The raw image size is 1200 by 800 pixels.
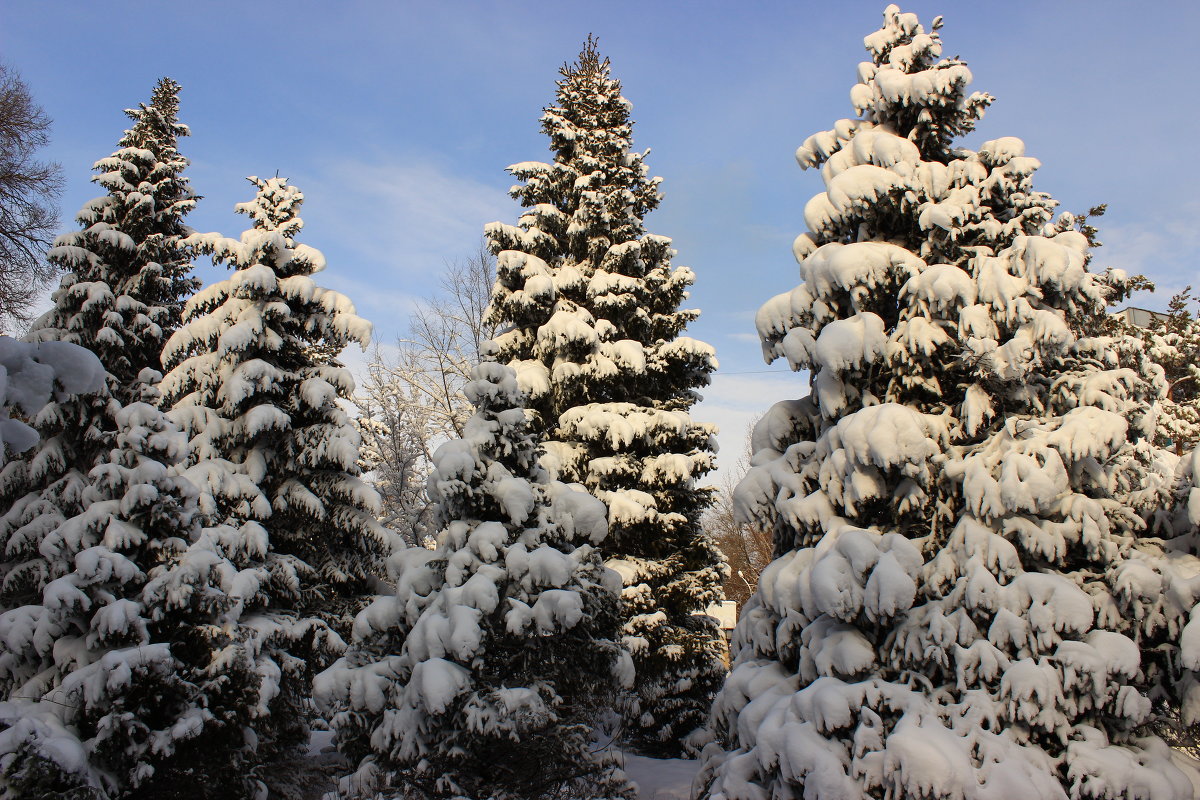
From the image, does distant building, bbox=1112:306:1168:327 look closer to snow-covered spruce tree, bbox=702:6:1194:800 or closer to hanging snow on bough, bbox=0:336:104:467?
snow-covered spruce tree, bbox=702:6:1194:800

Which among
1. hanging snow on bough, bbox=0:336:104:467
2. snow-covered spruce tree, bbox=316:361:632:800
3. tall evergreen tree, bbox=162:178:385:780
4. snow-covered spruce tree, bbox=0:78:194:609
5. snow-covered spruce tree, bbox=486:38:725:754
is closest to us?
hanging snow on bough, bbox=0:336:104:467

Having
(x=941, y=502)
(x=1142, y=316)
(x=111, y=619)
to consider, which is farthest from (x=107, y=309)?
(x=1142, y=316)

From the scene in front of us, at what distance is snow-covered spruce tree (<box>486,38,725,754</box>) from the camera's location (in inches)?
468

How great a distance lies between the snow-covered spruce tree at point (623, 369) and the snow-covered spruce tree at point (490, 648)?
4.53m

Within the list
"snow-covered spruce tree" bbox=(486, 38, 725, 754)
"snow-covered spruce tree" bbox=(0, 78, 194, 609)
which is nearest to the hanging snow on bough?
"snow-covered spruce tree" bbox=(0, 78, 194, 609)

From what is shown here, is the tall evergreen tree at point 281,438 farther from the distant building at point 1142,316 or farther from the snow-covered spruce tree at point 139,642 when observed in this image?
the distant building at point 1142,316

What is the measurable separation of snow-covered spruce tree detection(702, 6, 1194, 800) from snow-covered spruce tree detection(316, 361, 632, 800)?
1.36 m

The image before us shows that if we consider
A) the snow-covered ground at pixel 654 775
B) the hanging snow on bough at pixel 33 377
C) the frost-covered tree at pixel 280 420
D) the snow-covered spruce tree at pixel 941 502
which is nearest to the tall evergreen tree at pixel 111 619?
the frost-covered tree at pixel 280 420

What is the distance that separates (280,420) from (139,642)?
438 centimetres

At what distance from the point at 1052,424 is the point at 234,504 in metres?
10.9

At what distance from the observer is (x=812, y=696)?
5.45m

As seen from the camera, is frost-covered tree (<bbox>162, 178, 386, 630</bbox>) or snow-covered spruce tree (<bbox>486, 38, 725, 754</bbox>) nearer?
frost-covered tree (<bbox>162, 178, 386, 630</bbox>)

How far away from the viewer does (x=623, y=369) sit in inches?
509

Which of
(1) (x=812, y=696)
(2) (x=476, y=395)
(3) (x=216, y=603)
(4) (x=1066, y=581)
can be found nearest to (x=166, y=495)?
(3) (x=216, y=603)
